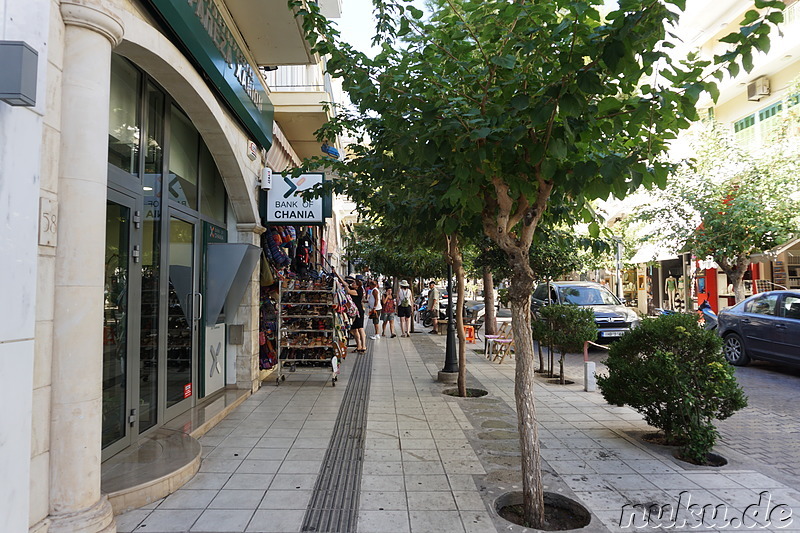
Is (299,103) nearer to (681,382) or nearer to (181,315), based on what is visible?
(181,315)

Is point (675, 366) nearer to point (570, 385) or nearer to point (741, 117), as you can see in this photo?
point (570, 385)

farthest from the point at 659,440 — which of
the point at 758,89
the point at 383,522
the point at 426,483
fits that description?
the point at 758,89

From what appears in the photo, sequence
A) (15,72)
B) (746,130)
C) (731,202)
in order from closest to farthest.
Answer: (15,72), (731,202), (746,130)

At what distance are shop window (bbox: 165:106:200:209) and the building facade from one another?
4cm

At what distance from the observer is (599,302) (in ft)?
46.7

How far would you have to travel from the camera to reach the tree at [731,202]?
13.3m

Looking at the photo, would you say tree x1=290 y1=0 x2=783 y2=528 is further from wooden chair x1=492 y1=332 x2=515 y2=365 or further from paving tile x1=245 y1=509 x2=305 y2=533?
wooden chair x1=492 y1=332 x2=515 y2=365

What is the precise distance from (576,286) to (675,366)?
34.2 ft

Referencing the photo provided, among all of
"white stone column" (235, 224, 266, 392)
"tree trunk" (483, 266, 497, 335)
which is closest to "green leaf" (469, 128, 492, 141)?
"white stone column" (235, 224, 266, 392)

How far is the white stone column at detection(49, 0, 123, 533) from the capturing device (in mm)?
3154

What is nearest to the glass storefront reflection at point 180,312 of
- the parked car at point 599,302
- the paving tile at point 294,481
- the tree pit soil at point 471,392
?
the paving tile at point 294,481

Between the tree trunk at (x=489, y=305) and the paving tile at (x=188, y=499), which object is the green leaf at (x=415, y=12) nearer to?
the paving tile at (x=188, y=499)

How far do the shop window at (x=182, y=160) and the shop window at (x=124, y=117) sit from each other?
79 centimetres

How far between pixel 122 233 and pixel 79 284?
180 centimetres
